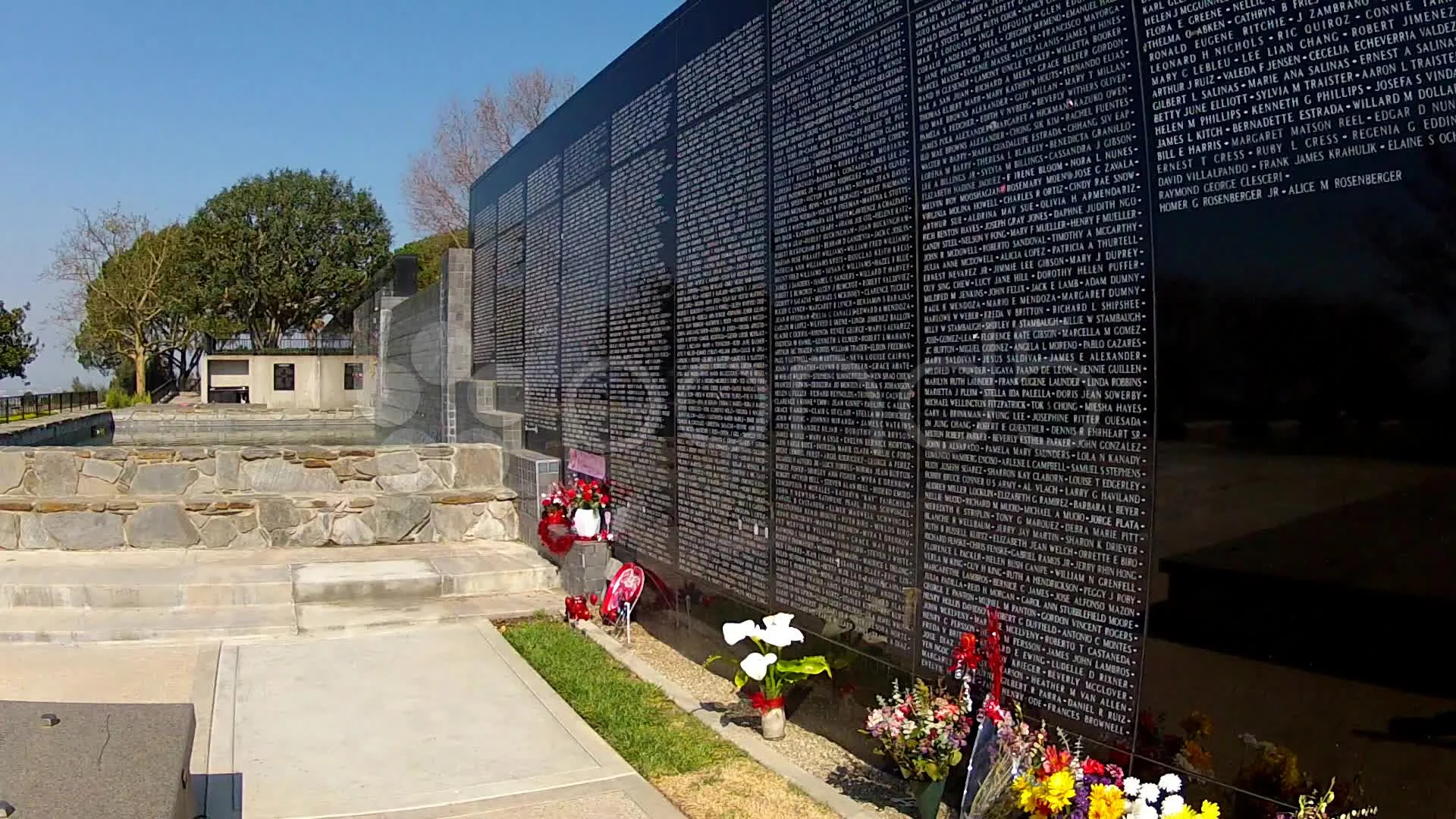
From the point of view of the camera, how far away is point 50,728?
3.63 metres

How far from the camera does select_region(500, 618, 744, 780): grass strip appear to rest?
566cm

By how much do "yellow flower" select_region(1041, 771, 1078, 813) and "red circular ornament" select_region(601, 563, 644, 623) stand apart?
4.98m

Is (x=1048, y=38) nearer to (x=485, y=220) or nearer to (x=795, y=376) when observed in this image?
(x=795, y=376)

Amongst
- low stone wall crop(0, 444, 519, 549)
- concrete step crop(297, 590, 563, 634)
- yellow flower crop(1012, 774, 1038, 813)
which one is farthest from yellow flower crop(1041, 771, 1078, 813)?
low stone wall crop(0, 444, 519, 549)

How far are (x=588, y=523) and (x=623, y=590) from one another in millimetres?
968

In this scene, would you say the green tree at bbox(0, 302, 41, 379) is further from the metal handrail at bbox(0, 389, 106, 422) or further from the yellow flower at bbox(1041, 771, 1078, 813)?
the yellow flower at bbox(1041, 771, 1078, 813)

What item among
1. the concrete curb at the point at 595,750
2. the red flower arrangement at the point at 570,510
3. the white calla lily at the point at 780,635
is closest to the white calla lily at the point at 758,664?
the white calla lily at the point at 780,635

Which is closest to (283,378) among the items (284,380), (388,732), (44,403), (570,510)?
(284,380)

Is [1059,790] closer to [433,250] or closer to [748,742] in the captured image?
[748,742]

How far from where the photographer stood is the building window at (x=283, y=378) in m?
46.9

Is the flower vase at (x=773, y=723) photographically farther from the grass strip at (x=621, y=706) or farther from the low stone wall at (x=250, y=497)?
the low stone wall at (x=250, y=497)

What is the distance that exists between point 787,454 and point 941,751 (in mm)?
2200

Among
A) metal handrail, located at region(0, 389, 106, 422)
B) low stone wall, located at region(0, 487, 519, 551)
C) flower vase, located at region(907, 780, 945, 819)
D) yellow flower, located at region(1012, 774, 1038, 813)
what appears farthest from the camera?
metal handrail, located at region(0, 389, 106, 422)

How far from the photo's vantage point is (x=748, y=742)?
595 cm
